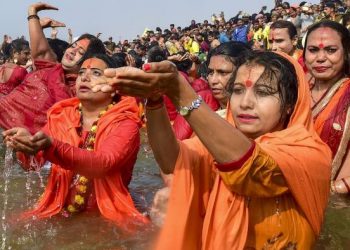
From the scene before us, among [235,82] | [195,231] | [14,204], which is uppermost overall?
[235,82]

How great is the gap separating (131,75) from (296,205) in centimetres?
99

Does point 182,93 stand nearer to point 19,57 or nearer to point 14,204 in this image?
point 14,204

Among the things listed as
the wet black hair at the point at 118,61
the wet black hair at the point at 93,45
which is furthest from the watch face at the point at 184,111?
the wet black hair at the point at 93,45

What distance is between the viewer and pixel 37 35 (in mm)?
5355

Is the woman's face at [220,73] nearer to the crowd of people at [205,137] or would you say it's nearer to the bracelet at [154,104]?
Result: the crowd of people at [205,137]

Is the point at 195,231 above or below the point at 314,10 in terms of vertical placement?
below

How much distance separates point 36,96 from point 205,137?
3773mm

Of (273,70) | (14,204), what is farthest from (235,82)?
(14,204)

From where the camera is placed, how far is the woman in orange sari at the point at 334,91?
4352mm

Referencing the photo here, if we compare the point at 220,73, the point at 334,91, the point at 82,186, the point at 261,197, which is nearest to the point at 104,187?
the point at 82,186

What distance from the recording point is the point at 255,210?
228 centimetres

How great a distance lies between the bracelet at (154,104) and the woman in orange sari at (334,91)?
2648 mm

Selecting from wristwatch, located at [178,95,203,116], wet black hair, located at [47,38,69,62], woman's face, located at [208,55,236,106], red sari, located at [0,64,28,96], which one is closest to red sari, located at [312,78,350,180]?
woman's face, located at [208,55,236,106]

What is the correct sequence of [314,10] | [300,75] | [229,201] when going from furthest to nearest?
[314,10]
[300,75]
[229,201]
